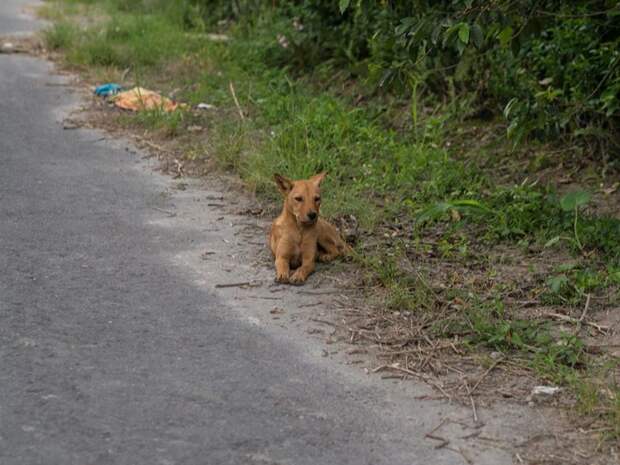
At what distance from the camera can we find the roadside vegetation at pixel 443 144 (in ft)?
18.1

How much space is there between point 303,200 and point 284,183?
0.70ft

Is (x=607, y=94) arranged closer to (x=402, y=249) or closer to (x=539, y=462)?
(x=402, y=249)

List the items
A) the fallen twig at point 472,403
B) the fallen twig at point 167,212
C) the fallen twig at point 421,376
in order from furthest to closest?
the fallen twig at point 167,212, the fallen twig at point 421,376, the fallen twig at point 472,403

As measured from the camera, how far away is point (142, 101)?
10086mm

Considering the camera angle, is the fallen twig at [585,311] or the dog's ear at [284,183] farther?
the dog's ear at [284,183]

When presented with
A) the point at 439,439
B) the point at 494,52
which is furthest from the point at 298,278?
the point at 494,52

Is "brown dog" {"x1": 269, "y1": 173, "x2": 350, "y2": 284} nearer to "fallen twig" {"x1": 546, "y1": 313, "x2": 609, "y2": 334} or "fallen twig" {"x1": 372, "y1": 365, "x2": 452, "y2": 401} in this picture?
"fallen twig" {"x1": 372, "y1": 365, "x2": 452, "y2": 401}

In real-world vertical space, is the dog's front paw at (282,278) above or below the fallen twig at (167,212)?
above

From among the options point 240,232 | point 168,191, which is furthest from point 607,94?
point 168,191

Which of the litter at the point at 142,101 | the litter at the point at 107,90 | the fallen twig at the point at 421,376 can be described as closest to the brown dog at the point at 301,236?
the fallen twig at the point at 421,376

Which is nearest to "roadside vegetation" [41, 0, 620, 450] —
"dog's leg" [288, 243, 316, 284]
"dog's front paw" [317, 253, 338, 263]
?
"dog's front paw" [317, 253, 338, 263]

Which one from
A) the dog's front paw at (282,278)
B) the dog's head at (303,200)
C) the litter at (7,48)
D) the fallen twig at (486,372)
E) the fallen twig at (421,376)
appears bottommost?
the litter at (7,48)

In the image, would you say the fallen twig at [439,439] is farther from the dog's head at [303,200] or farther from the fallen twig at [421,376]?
the dog's head at [303,200]

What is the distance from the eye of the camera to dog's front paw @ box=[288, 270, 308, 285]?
6164 millimetres
